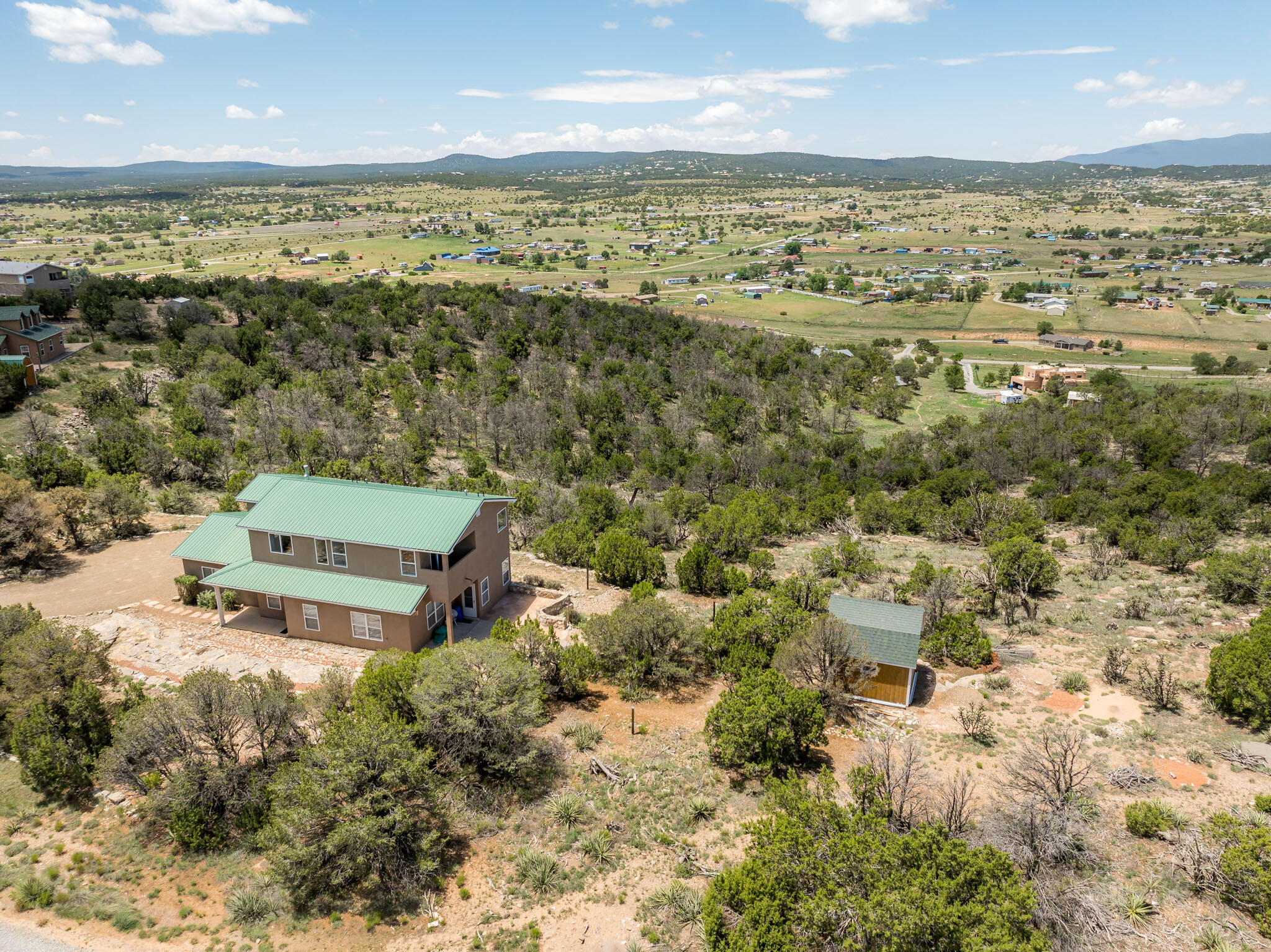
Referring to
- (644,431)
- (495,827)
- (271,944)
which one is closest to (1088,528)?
(644,431)

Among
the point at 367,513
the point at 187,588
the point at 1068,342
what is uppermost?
the point at 367,513

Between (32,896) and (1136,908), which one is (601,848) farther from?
(32,896)

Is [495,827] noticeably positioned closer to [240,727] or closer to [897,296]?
[240,727]

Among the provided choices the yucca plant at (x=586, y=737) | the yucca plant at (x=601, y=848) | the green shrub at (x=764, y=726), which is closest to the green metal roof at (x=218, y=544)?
the yucca plant at (x=586, y=737)

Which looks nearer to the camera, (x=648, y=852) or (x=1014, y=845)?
(x=1014, y=845)

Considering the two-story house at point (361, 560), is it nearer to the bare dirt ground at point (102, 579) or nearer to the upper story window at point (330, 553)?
the upper story window at point (330, 553)

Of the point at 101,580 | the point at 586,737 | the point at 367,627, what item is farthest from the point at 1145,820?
the point at 101,580
